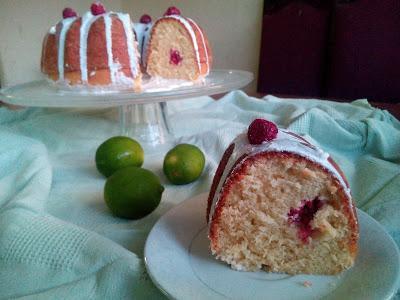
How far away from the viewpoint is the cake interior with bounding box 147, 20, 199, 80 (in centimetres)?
143

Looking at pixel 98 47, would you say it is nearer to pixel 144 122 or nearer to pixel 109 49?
pixel 109 49

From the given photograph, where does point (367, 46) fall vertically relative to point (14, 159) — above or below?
above

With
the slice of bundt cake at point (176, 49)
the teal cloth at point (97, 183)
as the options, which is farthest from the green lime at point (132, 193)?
the slice of bundt cake at point (176, 49)

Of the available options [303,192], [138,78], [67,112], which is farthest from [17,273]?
[67,112]

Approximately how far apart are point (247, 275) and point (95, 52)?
3.00 ft

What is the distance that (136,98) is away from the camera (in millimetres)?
1070

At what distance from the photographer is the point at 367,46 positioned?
222 cm

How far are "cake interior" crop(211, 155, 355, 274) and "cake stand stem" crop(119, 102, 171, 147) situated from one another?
2.50 feet

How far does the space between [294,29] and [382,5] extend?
51 cm

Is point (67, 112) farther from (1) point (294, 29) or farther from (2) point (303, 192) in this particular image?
(1) point (294, 29)

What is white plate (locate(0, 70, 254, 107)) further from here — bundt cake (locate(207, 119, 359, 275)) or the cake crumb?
the cake crumb

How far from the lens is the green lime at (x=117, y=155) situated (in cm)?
98

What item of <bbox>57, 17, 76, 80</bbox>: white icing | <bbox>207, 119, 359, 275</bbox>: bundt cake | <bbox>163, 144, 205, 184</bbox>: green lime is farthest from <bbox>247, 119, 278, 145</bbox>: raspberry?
<bbox>57, 17, 76, 80</bbox>: white icing

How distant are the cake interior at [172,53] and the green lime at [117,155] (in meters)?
0.55
